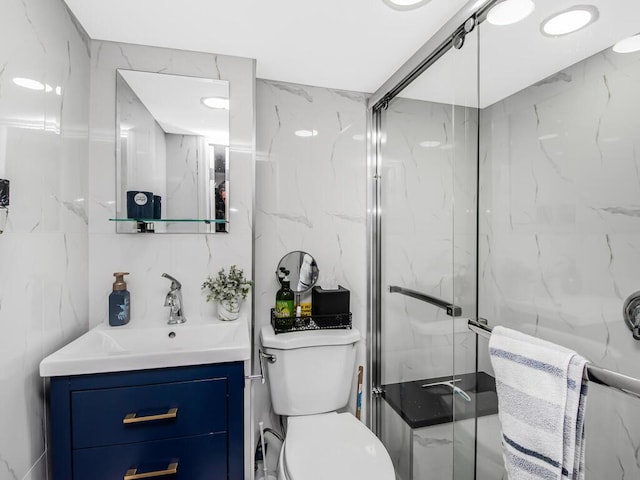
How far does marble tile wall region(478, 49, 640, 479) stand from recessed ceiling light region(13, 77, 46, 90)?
1.46 meters

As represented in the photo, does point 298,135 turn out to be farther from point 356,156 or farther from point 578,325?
point 578,325

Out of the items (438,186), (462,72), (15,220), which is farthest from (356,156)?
(15,220)

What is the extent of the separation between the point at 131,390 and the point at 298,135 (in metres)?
1.43

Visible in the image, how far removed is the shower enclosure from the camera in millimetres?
765

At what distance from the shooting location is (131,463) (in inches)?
44.0

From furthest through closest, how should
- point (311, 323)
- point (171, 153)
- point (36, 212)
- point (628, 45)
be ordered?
point (311, 323) < point (171, 153) < point (36, 212) < point (628, 45)

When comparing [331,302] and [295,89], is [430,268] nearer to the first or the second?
[331,302]

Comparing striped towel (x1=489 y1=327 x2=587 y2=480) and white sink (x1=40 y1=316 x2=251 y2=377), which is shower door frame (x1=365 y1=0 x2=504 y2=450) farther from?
striped towel (x1=489 y1=327 x2=587 y2=480)

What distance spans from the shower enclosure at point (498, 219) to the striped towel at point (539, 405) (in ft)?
0.23

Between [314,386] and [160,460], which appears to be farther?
[314,386]

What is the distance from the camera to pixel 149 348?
4.53 feet

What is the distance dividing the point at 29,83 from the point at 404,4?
4.17 ft

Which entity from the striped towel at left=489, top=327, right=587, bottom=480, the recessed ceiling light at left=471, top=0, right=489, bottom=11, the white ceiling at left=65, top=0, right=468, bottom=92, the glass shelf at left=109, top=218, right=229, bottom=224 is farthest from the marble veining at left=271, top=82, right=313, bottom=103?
the striped towel at left=489, top=327, right=587, bottom=480

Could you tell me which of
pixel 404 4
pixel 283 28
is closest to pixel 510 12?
pixel 404 4
